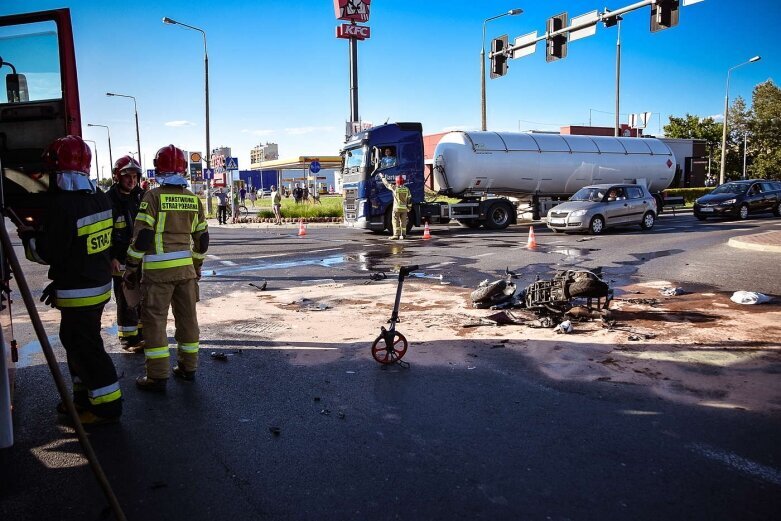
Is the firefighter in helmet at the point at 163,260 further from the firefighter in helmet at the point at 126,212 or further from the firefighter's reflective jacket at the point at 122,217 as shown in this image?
the firefighter in helmet at the point at 126,212

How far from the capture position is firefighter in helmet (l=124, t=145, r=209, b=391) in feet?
15.4

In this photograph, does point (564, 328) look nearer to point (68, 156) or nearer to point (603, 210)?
point (68, 156)

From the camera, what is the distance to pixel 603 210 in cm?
1802

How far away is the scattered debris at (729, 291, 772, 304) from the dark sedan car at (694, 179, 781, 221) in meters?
16.5

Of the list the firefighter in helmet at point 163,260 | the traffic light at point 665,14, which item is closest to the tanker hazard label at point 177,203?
the firefighter in helmet at point 163,260

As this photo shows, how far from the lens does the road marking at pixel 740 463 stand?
131 inches

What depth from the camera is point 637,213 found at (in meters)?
18.9

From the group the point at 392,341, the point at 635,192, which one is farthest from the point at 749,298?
the point at 635,192

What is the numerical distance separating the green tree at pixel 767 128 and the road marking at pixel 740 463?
190 ft

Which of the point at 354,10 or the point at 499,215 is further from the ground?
the point at 354,10

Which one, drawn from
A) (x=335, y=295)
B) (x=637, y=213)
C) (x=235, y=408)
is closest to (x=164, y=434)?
(x=235, y=408)

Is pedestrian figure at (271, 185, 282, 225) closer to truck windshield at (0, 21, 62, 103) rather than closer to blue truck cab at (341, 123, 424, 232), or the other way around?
blue truck cab at (341, 123, 424, 232)

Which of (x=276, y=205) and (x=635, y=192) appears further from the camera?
(x=276, y=205)

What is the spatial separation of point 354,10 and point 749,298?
2213cm
